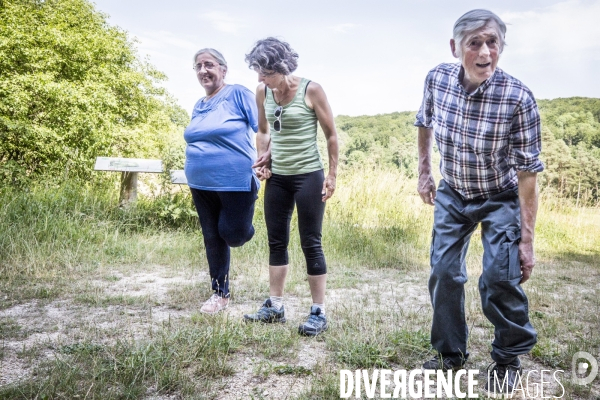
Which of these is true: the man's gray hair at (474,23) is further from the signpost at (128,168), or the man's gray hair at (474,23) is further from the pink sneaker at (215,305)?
the signpost at (128,168)

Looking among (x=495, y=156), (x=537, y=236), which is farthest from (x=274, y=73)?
(x=537, y=236)

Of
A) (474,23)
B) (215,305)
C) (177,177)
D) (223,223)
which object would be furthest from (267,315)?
(177,177)

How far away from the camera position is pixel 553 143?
715 inches

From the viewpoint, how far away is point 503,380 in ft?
7.11

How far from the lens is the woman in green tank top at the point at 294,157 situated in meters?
2.87

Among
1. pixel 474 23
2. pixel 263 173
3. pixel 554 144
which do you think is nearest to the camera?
pixel 474 23

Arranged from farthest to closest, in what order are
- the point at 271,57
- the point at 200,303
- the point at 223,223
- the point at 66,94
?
the point at 66,94 → the point at 200,303 → the point at 223,223 → the point at 271,57

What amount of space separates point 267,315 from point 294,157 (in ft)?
3.57

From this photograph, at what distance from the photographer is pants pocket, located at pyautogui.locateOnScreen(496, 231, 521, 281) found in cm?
208

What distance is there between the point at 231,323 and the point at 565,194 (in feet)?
31.3

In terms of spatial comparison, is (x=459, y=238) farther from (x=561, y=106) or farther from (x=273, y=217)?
(x=561, y=106)

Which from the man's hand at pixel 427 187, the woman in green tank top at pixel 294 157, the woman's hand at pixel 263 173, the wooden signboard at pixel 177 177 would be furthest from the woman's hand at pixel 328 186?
the wooden signboard at pixel 177 177

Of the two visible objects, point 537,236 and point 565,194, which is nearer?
point 537,236

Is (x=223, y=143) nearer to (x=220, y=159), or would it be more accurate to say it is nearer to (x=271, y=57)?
(x=220, y=159)
